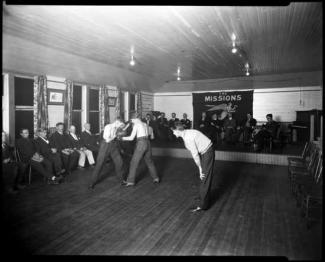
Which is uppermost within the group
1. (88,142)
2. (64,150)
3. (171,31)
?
(171,31)

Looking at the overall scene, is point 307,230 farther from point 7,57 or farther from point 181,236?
point 7,57

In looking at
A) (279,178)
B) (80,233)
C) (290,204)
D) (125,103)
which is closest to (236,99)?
(125,103)

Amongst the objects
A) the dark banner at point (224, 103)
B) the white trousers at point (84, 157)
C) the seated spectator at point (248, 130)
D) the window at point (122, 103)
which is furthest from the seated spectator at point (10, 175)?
the dark banner at point (224, 103)

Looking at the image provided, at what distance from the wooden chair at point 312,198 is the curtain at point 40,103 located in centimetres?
645

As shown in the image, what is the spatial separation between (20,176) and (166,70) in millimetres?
5866

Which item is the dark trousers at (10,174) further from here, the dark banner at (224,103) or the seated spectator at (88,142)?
the dark banner at (224,103)

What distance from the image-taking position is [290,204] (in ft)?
13.7

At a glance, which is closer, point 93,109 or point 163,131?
point 93,109

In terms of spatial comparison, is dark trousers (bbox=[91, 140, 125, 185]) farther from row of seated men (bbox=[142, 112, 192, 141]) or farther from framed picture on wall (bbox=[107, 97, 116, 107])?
row of seated men (bbox=[142, 112, 192, 141])

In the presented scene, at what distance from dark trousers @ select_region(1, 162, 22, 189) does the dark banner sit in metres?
8.24

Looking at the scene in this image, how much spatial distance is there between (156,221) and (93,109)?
22.0ft

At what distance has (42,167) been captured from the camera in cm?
541

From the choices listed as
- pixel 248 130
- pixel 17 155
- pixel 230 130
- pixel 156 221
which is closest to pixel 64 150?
pixel 17 155

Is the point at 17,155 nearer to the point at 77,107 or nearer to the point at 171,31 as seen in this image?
the point at 77,107
